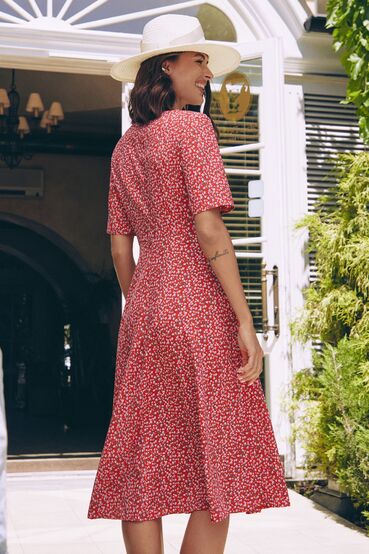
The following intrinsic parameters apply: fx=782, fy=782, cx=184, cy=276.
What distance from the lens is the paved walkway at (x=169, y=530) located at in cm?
323

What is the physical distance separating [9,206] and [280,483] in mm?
9933

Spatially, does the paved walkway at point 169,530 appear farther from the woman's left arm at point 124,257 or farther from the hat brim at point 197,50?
the hat brim at point 197,50

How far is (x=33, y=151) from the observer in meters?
10.9

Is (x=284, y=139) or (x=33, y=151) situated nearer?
(x=284, y=139)

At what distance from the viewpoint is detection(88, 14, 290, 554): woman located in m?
1.90

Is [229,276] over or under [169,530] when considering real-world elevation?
over

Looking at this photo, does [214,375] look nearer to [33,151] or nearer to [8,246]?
[33,151]

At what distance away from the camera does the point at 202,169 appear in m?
1.94

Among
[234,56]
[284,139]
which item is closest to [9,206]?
[284,139]

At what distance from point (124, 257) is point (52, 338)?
10.5 metres

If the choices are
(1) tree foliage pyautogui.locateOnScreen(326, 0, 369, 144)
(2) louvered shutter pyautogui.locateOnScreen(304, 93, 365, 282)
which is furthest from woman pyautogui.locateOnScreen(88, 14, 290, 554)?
(2) louvered shutter pyautogui.locateOnScreen(304, 93, 365, 282)

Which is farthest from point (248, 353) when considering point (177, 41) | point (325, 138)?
point (325, 138)

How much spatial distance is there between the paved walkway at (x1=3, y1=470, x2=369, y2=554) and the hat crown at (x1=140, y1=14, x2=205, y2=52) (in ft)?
6.68

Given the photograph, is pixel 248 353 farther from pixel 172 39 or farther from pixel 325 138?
pixel 325 138
